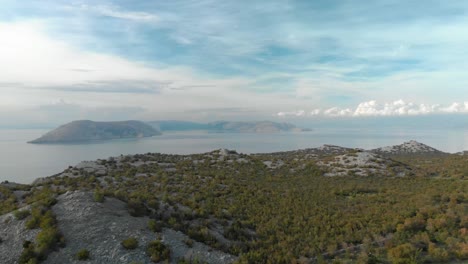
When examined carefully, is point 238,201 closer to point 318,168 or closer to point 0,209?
point 0,209

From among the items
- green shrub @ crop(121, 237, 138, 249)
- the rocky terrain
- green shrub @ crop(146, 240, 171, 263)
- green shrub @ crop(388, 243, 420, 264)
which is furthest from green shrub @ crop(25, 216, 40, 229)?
the rocky terrain

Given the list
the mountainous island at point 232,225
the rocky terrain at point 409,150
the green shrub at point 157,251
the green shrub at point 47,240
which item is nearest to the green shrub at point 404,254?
the mountainous island at point 232,225

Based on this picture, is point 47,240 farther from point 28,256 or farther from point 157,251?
point 157,251

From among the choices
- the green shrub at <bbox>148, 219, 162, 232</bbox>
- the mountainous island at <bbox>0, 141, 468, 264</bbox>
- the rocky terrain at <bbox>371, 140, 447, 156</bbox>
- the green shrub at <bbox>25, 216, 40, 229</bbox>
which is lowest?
the rocky terrain at <bbox>371, 140, 447, 156</bbox>

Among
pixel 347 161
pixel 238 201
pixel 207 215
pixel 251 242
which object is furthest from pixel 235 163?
pixel 251 242

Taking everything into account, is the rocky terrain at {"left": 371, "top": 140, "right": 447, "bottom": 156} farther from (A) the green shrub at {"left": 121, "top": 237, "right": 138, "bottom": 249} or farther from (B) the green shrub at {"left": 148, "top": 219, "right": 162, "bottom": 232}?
(A) the green shrub at {"left": 121, "top": 237, "right": 138, "bottom": 249}

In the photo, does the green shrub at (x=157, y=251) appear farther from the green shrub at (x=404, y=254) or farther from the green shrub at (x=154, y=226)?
the green shrub at (x=404, y=254)

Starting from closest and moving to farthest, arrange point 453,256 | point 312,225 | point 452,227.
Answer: point 453,256 → point 452,227 → point 312,225

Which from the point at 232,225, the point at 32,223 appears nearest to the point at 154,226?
the point at 232,225
